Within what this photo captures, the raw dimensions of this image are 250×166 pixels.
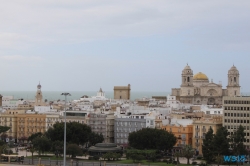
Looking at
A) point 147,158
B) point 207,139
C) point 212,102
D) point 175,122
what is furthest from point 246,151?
point 212,102

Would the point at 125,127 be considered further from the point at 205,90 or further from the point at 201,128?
the point at 205,90

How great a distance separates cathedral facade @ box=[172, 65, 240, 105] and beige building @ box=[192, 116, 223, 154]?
7254cm

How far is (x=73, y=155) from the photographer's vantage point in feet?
293

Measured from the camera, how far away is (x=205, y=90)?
177 metres

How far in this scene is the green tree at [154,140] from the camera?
94.1 metres

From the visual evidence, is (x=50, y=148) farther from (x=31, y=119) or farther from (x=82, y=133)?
(x=31, y=119)

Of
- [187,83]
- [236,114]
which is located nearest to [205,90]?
[187,83]

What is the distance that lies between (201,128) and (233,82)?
78411 mm

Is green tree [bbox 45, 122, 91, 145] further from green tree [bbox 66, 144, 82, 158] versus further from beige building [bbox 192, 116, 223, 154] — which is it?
beige building [bbox 192, 116, 223, 154]

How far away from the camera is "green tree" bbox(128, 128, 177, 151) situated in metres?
94.1

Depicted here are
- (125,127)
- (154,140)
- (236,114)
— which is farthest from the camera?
(125,127)

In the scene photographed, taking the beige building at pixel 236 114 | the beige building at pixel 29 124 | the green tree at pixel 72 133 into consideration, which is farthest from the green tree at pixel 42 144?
the beige building at pixel 29 124

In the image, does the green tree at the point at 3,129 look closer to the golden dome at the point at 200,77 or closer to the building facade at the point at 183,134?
the building facade at the point at 183,134

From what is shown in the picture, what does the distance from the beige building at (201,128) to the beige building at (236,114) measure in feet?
7.83
